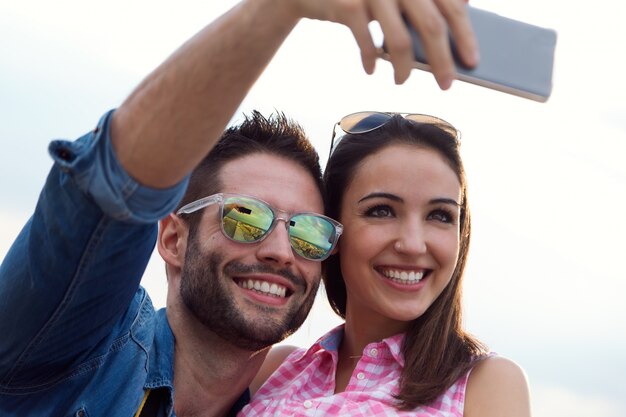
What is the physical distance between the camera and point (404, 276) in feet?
13.2

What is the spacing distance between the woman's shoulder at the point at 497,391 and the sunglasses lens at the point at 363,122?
4.82ft

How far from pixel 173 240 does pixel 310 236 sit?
825 millimetres

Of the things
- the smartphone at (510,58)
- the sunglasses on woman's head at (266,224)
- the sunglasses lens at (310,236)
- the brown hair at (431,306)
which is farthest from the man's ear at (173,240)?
the smartphone at (510,58)

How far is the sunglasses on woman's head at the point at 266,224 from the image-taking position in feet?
13.0

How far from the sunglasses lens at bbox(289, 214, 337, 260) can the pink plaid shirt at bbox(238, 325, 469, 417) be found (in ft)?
1.93

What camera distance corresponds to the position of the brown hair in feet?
12.5

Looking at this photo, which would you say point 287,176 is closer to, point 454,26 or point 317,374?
point 317,374

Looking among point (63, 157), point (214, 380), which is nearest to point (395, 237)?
point (214, 380)

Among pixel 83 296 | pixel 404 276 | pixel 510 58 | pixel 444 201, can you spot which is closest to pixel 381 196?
pixel 444 201

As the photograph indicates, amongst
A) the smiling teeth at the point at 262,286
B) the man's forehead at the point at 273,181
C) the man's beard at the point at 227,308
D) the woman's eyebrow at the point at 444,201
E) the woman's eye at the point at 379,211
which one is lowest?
the man's beard at the point at 227,308

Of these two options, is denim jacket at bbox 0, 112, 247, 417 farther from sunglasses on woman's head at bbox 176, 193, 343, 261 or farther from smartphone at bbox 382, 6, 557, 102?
smartphone at bbox 382, 6, 557, 102

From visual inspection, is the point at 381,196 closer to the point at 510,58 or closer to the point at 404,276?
the point at 404,276

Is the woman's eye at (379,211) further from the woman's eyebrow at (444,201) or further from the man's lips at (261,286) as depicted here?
the man's lips at (261,286)

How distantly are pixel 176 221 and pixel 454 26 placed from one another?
114 inches
